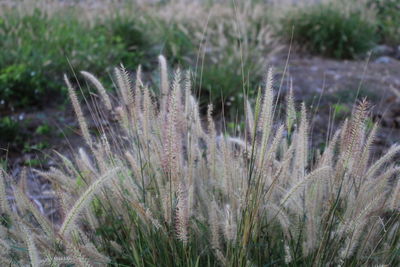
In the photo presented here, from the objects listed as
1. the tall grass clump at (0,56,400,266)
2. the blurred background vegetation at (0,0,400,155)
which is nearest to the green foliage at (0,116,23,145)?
the blurred background vegetation at (0,0,400,155)

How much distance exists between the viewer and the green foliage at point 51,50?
17.3 ft

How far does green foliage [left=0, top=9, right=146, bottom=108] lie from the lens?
17.3ft

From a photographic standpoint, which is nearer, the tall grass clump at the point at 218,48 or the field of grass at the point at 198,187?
the field of grass at the point at 198,187

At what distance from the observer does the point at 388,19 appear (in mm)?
9805

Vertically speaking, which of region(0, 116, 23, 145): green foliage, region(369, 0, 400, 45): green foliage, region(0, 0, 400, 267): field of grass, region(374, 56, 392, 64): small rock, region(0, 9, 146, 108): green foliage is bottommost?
region(374, 56, 392, 64): small rock

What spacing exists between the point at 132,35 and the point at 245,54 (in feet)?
6.93

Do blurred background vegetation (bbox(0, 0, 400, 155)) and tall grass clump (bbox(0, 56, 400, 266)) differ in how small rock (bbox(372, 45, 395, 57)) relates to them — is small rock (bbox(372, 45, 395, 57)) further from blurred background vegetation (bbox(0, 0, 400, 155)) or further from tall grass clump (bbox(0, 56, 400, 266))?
tall grass clump (bbox(0, 56, 400, 266))

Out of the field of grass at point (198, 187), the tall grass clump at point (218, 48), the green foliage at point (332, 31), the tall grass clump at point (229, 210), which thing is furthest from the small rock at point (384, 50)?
the tall grass clump at point (229, 210)

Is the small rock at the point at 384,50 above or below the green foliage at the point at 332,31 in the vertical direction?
below

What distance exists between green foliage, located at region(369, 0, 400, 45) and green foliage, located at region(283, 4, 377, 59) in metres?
0.49

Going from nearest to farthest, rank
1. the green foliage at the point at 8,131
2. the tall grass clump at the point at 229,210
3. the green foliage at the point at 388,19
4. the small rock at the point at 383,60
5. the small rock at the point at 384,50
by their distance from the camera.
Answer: the tall grass clump at the point at 229,210 → the green foliage at the point at 8,131 → the small rock at the point at 383,60 → the small rock at the point at 384,50 → the green foliage at the point at 388,19

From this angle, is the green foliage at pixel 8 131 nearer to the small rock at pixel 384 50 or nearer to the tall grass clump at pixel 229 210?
the tall grass clump at pixel 229 210

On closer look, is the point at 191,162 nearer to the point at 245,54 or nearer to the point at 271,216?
the point at 271,216

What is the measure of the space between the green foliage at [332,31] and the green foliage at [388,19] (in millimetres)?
488
